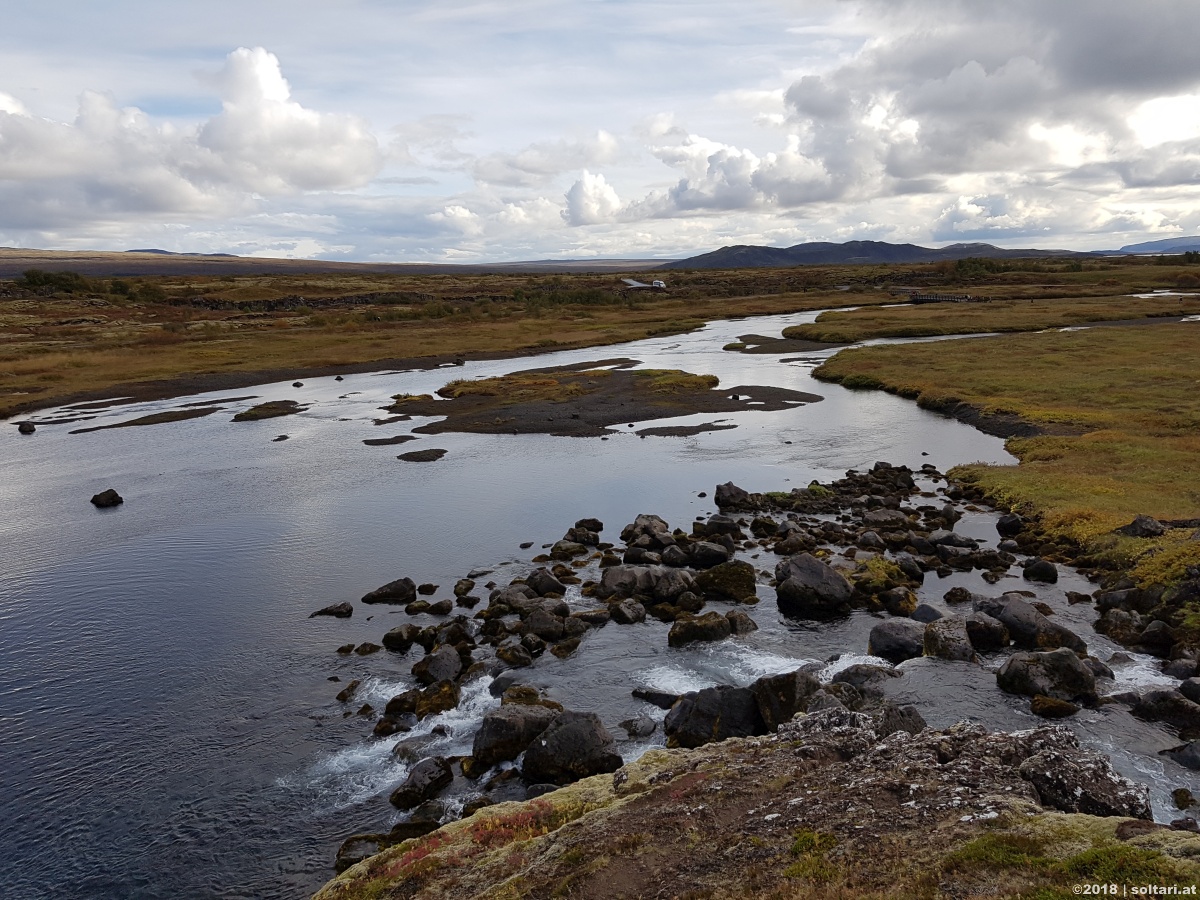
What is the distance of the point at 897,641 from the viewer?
78.2 ft

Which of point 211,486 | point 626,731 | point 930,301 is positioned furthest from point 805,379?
point 930,301

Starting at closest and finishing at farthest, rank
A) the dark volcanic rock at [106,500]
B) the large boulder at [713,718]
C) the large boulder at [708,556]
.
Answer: the large boulder at [713,718], the large boulder at [708,556], the dark volcanic rock at [106,500]

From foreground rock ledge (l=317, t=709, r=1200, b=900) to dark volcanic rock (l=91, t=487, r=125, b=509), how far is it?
3705 cm

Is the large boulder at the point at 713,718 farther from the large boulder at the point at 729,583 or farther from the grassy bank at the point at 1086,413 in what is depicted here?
the grassy bank at the point at 1086,413

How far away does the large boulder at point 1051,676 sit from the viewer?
20375mm

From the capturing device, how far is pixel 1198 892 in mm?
9070

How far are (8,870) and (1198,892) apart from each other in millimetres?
21602

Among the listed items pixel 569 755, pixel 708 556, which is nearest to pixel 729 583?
pixel 708 556

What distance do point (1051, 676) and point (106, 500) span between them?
46577mm

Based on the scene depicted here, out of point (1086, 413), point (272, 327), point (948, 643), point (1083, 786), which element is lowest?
point (948, 643)

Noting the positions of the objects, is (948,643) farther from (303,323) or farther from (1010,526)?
(303,323)

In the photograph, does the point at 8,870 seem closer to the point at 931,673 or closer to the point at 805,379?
the point at 931,673

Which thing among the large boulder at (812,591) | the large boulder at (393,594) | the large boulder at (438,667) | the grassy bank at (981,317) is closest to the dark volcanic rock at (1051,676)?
the large boulder at (812,591)

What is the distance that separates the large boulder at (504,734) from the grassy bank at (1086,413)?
22351mm
